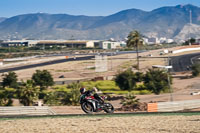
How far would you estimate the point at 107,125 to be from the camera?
14555 millimetres

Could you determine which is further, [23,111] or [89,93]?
[23,111]

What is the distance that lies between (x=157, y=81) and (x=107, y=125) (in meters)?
33.1

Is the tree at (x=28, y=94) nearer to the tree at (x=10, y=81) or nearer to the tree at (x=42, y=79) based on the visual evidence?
the tree at (x=42, y=79)

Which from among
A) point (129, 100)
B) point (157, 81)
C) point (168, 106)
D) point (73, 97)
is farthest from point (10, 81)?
point (168, 106)

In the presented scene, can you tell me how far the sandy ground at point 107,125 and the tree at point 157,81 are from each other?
2910 centimetres

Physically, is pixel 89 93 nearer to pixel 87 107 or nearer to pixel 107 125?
pixel 87 107

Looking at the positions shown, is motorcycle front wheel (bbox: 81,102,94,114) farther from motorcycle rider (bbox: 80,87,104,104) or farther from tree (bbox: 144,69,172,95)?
tree (bbox: 144,69,172,95)

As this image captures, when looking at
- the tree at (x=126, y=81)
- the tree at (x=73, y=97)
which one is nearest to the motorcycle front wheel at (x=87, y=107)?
the tree at (x=73, y=97)

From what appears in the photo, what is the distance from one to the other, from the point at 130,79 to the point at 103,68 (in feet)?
120

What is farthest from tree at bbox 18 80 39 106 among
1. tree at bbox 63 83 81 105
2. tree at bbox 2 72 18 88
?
tree at bbox 2 72 18 88

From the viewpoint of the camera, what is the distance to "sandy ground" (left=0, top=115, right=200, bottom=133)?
13.5 metres

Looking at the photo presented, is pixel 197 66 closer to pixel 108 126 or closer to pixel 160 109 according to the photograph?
pixel 160 109

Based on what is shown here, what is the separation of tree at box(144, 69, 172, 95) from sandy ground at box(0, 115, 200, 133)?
2910 cm

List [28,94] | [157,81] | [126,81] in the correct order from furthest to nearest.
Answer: [126,81]
[157,81]
[28,94]
